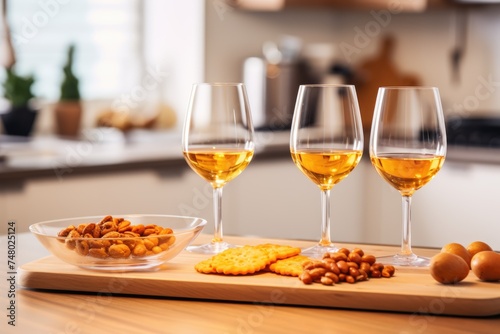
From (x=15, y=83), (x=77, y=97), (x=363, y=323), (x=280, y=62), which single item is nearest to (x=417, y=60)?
(x=280, y=62)

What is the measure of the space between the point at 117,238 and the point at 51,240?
84 millimetres

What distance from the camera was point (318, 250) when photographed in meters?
1.18

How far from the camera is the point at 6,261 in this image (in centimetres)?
123

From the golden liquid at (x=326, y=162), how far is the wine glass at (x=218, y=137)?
90mm

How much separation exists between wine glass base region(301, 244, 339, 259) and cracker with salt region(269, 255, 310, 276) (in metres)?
0.04

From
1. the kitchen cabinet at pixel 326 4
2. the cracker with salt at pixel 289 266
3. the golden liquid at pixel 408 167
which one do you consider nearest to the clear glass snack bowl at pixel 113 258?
the cracker with salt at pixel 289 266

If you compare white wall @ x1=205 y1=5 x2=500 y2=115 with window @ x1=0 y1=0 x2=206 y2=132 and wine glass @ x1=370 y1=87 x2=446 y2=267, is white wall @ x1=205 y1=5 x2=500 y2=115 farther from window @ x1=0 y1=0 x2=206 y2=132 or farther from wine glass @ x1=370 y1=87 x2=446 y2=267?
wine glass @ x1=370 y1=87 x2=446 y2=267

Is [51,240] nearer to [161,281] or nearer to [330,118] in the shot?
[161,281]

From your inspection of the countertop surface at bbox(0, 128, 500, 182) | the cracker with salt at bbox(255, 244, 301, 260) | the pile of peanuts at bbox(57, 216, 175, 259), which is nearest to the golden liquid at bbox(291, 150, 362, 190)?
the cracker with salt at bbox(255, 244, 301, 260)

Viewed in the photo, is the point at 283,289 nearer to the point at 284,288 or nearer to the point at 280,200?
the point at 284,288

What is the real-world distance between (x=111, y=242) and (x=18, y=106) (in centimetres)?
225

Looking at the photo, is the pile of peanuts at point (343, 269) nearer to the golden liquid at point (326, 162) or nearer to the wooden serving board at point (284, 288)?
the wooden serving board at point (284, 288)

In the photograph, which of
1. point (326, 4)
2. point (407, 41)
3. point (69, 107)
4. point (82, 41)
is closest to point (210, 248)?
point (69, 107)

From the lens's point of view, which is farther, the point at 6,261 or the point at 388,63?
the point at 388,63
